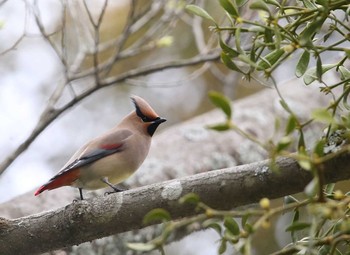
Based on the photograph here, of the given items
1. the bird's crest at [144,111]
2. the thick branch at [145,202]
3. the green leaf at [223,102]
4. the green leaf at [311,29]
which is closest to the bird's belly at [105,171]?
the bird's crest at [144,111]

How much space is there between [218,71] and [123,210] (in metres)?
3.03

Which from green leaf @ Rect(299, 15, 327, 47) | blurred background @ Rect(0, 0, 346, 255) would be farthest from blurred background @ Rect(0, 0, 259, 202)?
green leaf @ Rect(299, 15, 327, 47)

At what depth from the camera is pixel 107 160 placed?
8.71 ft

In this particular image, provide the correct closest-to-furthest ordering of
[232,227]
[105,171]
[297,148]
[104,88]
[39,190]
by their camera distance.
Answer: [232,227], [297,148], [39,190], [105,171], [104,88]

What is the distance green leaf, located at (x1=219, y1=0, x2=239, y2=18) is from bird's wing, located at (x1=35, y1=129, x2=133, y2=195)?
103 cm

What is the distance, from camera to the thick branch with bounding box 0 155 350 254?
1698mm

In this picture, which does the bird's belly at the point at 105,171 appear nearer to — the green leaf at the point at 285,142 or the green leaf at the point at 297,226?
the green leaf at the point at 297,226

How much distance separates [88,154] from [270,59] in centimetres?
105

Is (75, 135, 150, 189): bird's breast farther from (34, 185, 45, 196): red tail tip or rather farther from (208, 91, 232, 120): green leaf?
(208, 91, 232, 120): green leaf

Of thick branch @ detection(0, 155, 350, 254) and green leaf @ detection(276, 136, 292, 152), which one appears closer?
green leaf @ detection(276, 136, 292, 152)

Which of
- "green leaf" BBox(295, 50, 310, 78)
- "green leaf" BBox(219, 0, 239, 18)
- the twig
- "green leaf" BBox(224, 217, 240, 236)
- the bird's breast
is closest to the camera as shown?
"green leaf" BBox(224, 217, 240, 236)

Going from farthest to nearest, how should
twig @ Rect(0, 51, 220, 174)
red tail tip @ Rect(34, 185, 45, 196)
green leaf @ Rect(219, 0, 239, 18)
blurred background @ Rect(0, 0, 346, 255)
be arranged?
blurred background @ Rect(0, 0, 346, 255) < twig @ Rect(0, 51, 220, 174) < red tail tip @ Rect(34, 185, 45, 196) < green leaf @ Rect(219, 0, 239, 18)

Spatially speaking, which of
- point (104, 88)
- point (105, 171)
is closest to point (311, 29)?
point (105, 171)

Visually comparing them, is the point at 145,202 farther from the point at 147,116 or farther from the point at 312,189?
the point at 147,116
